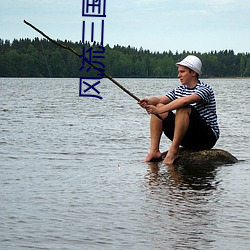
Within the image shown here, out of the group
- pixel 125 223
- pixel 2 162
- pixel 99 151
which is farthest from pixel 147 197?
pixel 99 151

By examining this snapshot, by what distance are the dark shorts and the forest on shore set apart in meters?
63.0

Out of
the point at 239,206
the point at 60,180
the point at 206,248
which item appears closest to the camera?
the point at 206,248

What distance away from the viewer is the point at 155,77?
189m

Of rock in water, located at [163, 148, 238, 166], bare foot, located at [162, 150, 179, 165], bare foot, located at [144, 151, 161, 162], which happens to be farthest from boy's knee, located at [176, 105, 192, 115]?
bare foot, located at [144, 151, 161, 162]

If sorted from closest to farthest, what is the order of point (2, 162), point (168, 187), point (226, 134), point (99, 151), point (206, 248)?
point (206, 248), point (168, 187), point (2, 162), point (99, 151), point (226, 134)

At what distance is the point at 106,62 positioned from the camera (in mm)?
143625

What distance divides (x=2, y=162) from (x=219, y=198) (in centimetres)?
349

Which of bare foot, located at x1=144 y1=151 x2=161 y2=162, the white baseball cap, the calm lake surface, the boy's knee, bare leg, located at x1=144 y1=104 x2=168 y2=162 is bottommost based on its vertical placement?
the calm lake surface

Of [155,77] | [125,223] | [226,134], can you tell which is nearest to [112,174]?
[125,223]

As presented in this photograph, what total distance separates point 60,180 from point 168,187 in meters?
1.13

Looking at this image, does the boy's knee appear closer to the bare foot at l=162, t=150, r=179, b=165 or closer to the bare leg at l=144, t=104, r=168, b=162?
the bare leg at l=144, t=104, r=168, b=162

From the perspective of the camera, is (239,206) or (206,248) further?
(239,206)

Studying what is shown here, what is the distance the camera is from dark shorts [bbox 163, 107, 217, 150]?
28.7 feet

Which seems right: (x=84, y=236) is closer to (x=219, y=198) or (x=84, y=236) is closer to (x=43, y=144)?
(x=219, y=198)
